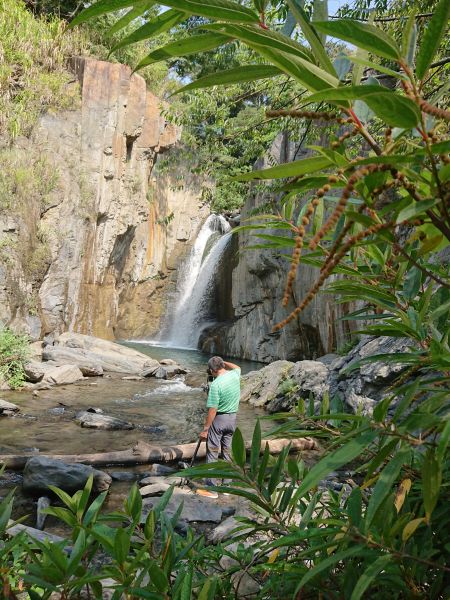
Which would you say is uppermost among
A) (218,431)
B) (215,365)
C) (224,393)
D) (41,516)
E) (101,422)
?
(215,365)

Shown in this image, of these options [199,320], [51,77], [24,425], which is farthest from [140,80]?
[24,425]

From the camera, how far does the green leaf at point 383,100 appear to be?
1.70 feet

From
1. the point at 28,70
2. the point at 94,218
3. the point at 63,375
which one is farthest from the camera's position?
the point at 94,218

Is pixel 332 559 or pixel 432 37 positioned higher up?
pixel 432 37

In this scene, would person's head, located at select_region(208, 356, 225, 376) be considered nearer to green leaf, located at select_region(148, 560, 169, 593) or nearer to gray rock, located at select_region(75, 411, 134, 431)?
gray rock, located at select_region(75, 411, 134, 431)

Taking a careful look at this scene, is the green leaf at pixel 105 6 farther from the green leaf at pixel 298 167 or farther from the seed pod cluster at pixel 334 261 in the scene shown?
the seed pod cluster at pixel 334 261

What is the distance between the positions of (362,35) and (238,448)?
0.79 m

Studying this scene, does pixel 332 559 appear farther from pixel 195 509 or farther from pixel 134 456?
pixel 134 456

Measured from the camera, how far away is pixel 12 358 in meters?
10.3

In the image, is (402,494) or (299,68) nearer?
(299,68)

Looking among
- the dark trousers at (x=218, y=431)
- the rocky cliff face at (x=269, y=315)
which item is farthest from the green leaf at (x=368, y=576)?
the rocky cliff face at (x=269, y=315)

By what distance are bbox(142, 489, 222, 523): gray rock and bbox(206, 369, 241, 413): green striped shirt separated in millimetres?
1173

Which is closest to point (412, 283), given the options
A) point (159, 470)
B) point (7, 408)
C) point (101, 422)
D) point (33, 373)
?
point (159, 470)

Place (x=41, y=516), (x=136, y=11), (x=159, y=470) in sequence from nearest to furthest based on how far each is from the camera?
(x=136, y=11) < (x=41, y=516) < (x=159, y=470)
